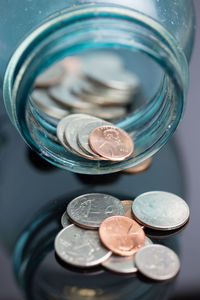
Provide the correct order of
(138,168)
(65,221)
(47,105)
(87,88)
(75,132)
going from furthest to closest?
1. (87,88)
2. (47,105)
3. (138,168)
4. (75,132)
5. (65,221)

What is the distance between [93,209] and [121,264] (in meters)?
0.15

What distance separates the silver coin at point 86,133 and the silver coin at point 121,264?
23cm

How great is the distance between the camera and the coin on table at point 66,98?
62.1 inches

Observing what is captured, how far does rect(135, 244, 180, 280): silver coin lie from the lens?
102cm

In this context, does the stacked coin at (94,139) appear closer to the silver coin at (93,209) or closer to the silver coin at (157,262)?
the silver coin at (93,209)

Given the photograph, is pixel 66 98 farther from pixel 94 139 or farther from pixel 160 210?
pixel 160 210

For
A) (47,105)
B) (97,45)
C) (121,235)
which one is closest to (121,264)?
(121,235)

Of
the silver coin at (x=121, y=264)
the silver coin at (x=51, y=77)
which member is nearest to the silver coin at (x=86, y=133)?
the silver coin at (x=121, y=264)

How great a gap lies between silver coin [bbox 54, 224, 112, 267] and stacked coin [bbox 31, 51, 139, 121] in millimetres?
390

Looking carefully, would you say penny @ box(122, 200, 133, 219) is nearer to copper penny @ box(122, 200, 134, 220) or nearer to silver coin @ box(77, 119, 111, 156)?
copper penny @ box(122, 200, 134, 220)

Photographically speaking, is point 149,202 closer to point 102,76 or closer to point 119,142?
point 119,142

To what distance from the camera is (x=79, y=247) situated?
1.06 meters

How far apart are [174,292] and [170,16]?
519 mm

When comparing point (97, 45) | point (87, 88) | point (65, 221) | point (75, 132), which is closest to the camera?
point (97, 45)
